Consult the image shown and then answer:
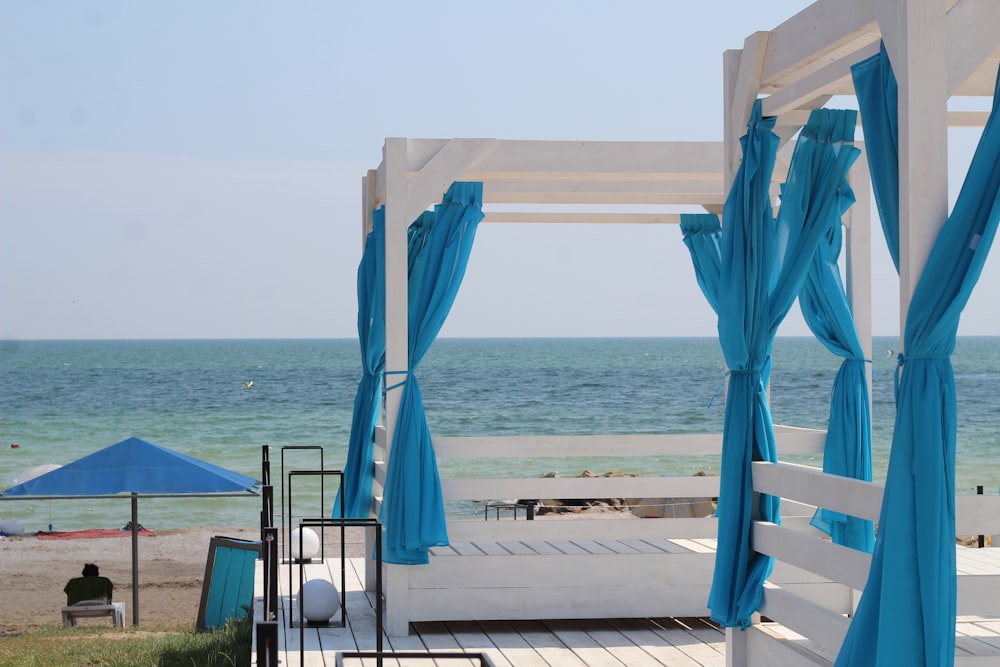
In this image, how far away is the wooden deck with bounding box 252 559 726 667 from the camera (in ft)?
19.0

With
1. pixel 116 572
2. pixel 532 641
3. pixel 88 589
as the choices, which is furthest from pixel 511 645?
pixel 116 572

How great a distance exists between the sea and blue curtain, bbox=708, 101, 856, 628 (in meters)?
17.5

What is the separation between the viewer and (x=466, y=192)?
21.8 ft

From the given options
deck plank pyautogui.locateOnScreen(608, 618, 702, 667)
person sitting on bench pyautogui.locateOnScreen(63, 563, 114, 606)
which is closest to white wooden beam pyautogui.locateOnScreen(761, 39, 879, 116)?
deck plank pyautogui.locateOnScreen(608, 618, 702, 667)

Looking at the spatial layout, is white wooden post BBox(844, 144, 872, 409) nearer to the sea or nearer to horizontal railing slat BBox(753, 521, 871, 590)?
horizontal railing slat BBox(753, 521, 871, 590)

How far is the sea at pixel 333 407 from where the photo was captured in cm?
2828

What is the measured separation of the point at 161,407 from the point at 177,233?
261 inches

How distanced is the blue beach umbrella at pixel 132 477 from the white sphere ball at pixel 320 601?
116 inches

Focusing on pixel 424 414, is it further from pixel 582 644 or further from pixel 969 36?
pixel 969 36

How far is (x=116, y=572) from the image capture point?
56.4ft

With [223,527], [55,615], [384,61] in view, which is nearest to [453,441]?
[55,615]

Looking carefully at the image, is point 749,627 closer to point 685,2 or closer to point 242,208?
point 685,2

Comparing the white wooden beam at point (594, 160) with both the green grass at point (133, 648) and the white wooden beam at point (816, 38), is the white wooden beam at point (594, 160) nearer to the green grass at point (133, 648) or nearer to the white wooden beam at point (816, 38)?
the white wooden beam at point (816, 38)

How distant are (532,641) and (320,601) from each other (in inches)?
41.9
